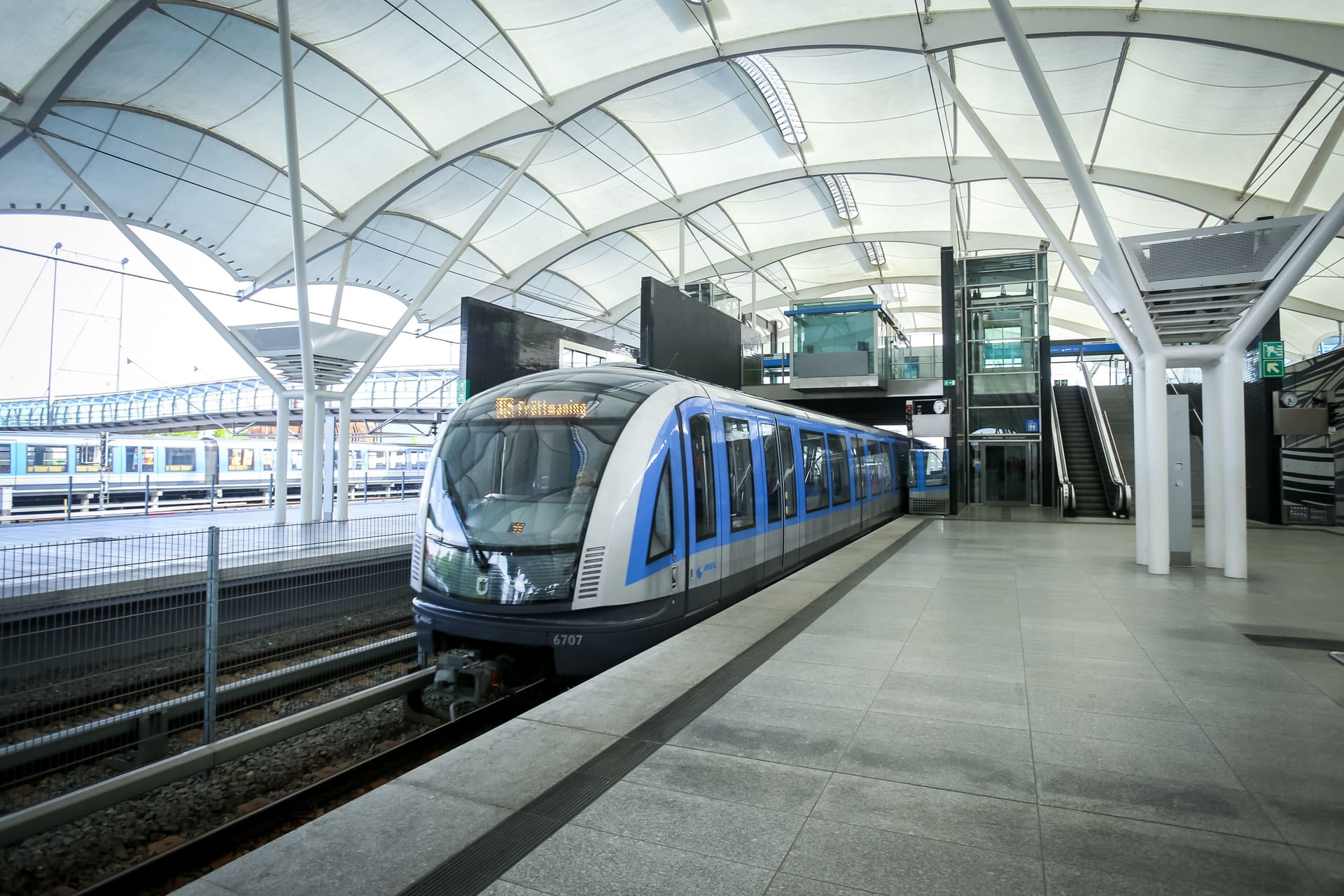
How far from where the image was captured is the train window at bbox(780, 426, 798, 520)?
398 inches

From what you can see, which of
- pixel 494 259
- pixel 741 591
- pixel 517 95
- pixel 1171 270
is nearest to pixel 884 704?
pixel 741 591

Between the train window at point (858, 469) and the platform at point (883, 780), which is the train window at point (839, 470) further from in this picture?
the platform at point (883, 780)

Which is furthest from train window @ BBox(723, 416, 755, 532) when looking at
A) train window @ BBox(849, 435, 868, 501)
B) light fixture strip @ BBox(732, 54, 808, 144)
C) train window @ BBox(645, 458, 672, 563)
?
light fixture strip @ BBox(732, 54, 808, 144)

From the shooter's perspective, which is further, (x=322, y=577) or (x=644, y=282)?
(x=644, y=282)

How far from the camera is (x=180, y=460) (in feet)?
86.0

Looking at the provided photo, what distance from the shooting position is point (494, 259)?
2986cm

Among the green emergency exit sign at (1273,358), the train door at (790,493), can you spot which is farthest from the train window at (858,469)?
the green emergency exit sign at (1273,358)

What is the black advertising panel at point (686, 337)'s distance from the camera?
14125mm

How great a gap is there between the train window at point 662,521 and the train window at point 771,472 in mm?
2669

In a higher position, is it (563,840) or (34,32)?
(34,32)

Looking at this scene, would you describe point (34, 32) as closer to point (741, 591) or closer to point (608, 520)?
point (608, 520)

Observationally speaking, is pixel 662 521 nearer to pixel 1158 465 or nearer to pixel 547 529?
pixel 547 529

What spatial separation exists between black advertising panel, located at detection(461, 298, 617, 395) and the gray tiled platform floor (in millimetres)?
8534

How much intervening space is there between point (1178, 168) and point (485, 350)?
21.1 m
